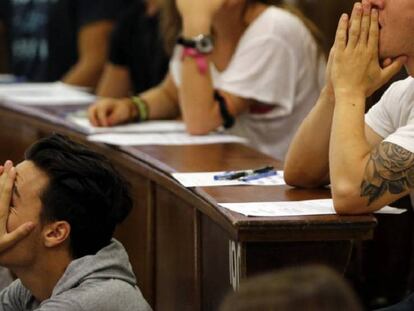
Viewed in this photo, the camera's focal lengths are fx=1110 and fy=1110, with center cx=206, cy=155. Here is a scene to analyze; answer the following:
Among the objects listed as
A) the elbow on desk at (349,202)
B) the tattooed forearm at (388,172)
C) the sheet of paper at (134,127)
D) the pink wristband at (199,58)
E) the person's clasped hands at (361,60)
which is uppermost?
the person's clasped hands at (361,60)

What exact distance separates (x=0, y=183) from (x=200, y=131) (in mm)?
1346

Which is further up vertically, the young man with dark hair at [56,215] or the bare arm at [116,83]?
the young man with dark hair at [56,215]

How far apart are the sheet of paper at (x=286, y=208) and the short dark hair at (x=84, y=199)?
25 cm

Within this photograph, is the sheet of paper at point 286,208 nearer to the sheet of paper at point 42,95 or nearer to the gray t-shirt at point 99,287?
the gray t-shirt at point 99,287

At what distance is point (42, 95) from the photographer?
476cm

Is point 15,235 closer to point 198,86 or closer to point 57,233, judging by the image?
point 57,233

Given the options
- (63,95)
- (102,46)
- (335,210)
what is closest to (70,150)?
(335,210)

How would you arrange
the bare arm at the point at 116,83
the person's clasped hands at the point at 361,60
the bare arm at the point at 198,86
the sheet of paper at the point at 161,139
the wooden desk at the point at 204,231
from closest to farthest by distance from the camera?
the wooden desk at the point at 204,231
the person's clasped hands at the point at 361,60
the sheet of paper at the point at 161,139
the bare arm at the point at 198,86
the bare arm at the point at 116,83

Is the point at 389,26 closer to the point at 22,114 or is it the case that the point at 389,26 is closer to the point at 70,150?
the point at 70,150

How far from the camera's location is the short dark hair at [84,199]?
2262 millimetres

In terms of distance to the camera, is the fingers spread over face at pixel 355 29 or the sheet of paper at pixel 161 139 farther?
the sheet of paper at pixel 161 139

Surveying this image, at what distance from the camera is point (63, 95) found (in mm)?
4762

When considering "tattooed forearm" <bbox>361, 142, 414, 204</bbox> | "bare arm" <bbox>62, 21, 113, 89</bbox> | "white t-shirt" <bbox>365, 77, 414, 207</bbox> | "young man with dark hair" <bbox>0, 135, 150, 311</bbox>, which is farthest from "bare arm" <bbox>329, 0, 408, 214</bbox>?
"bare arm" <bbox>62, 21, 113, 89</bbox>

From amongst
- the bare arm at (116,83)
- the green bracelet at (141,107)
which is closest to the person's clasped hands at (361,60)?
the green bracelet at (141,107)
